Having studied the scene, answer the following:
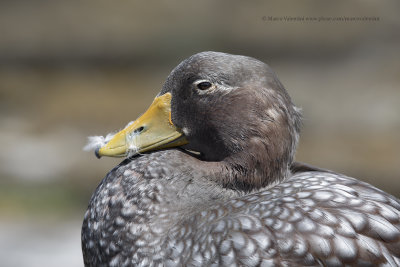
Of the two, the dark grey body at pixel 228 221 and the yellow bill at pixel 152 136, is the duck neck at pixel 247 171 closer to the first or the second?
the dark grey body at pixel 228 221

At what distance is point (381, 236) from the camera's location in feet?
7.79

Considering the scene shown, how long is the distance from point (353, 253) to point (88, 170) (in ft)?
20.1

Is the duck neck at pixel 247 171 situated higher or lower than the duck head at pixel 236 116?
lower

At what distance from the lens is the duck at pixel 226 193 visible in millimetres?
2322

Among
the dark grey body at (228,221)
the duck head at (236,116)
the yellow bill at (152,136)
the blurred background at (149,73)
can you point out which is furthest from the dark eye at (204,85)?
the blurred background at (149,73)

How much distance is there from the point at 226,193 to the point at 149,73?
6.10 metres

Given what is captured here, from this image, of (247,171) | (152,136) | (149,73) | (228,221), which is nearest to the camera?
(228,221)

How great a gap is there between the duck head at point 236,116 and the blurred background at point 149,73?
491 cm

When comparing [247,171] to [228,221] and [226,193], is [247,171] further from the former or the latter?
[228,221]

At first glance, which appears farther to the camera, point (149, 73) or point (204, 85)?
point (149, 73)

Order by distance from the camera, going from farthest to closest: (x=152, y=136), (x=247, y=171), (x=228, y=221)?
1. (x=152, y=136)
2. (x=247, y=171)
3. (x=228, y=221)

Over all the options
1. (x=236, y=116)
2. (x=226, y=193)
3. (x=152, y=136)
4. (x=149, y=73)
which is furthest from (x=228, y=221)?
(x=149, y=73)

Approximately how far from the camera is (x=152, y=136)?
9.14ft

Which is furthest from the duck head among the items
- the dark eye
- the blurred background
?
the blurred background
